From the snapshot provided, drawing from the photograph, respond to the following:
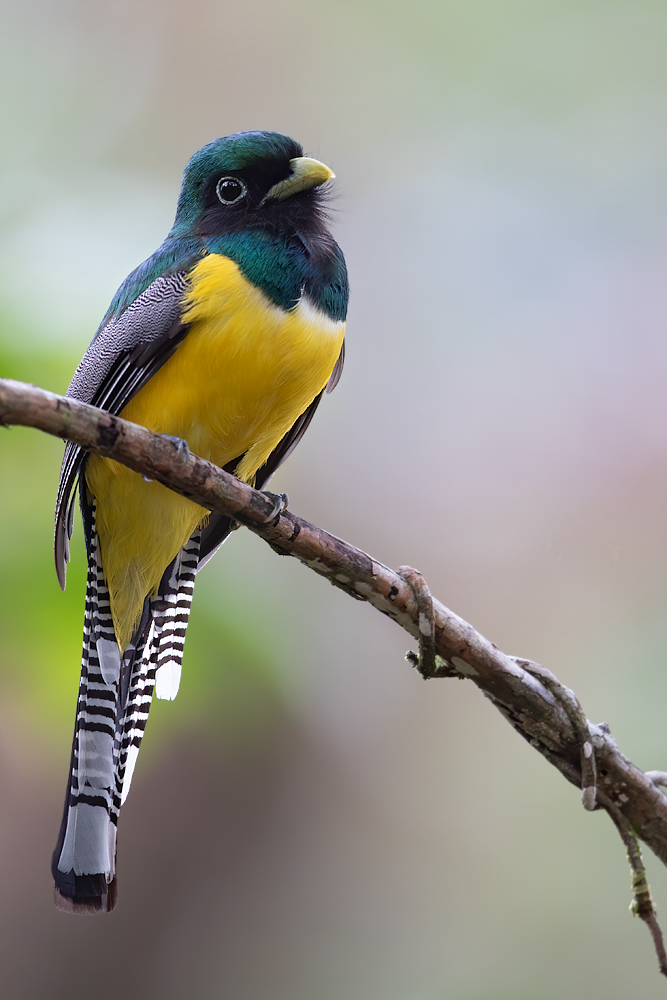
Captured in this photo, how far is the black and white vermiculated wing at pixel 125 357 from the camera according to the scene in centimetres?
177

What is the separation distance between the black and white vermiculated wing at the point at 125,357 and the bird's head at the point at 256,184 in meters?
0.20

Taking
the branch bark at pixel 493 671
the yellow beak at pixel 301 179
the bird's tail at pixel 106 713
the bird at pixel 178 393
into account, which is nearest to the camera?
the branch bark at pixel 493 671

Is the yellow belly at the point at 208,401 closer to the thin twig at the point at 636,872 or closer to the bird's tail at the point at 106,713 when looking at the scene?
the bird's tail at the point at 106,713

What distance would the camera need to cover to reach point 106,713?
1834 millimetres

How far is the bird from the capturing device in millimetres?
1713

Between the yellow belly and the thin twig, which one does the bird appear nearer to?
the yellow belly

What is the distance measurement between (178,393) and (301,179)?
1.74 ft

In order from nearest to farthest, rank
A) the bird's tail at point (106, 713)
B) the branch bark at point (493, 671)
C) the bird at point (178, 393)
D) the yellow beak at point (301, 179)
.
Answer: the branch bark at point (493, 671)
the bird's tail at point (106, 713)
the bird at point (178, 393)
the yellow beak at point (301, 179)

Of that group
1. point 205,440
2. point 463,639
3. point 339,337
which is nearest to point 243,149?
point 339,337

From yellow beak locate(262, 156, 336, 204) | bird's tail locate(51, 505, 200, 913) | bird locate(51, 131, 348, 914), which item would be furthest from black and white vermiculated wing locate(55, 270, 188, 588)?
yellow beak locate(262, 156, 336, 204)

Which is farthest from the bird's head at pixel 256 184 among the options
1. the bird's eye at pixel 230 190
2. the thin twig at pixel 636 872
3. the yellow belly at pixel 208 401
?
the thin twig at pixel 636 872

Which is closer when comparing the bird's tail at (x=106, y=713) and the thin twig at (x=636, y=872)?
the thin twig at (x=636, y=872)

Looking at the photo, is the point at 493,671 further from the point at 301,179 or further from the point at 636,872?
the point at 301,179

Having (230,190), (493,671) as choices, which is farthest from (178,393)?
(493,671)
